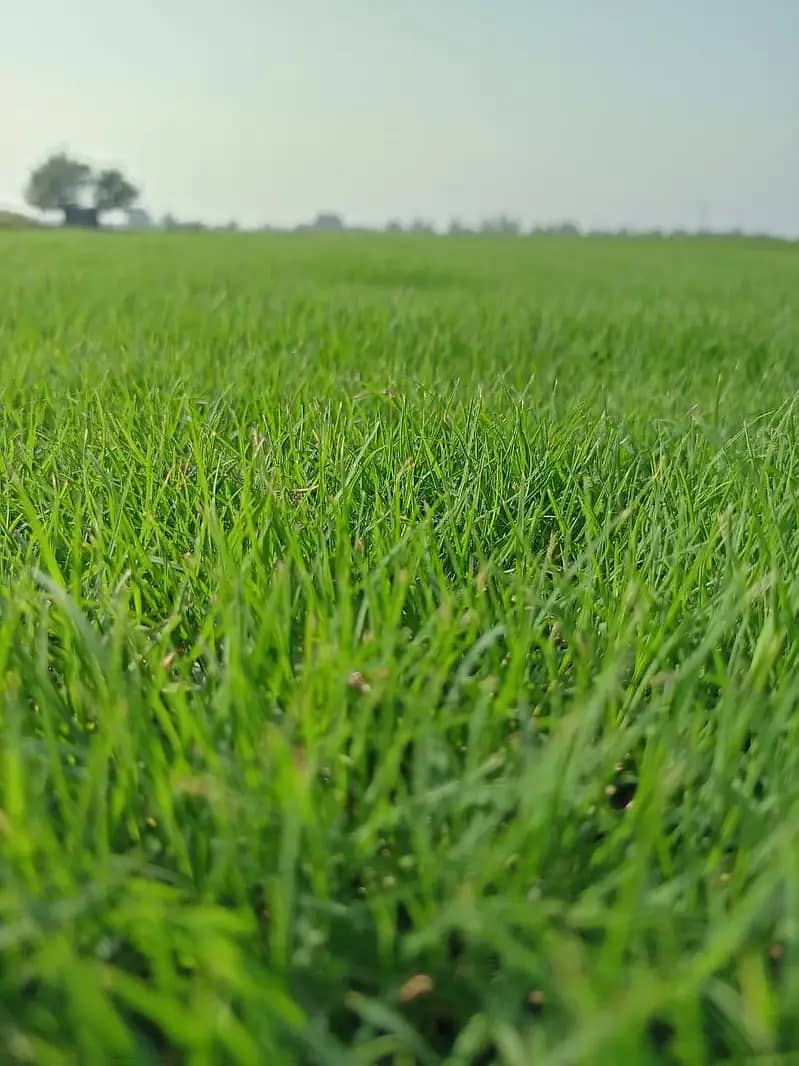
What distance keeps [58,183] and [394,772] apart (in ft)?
268

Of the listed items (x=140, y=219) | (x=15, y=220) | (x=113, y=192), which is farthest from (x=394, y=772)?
(x=140, y=219)

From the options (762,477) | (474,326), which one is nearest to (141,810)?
(762,477)

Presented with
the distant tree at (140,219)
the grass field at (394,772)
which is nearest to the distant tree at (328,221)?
the distant tree at (140,219)

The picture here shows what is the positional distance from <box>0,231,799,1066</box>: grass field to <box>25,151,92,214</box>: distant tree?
79.6 meters

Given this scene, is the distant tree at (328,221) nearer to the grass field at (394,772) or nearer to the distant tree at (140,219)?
the distant tree at (140,219)

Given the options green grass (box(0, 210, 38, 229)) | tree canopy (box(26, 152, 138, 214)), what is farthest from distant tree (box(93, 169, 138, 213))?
green grass (box(0, 210, 38, 229))

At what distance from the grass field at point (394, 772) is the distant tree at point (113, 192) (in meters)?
76.7

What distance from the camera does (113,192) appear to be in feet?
229

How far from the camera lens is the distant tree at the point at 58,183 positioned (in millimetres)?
71375

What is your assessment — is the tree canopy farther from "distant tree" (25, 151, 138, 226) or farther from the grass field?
the grass field

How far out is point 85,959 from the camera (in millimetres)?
553

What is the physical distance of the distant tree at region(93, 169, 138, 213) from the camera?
69.9m

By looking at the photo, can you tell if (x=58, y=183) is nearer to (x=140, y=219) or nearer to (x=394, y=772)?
(x=140, y=219)

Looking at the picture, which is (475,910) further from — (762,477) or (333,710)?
(762,477)
